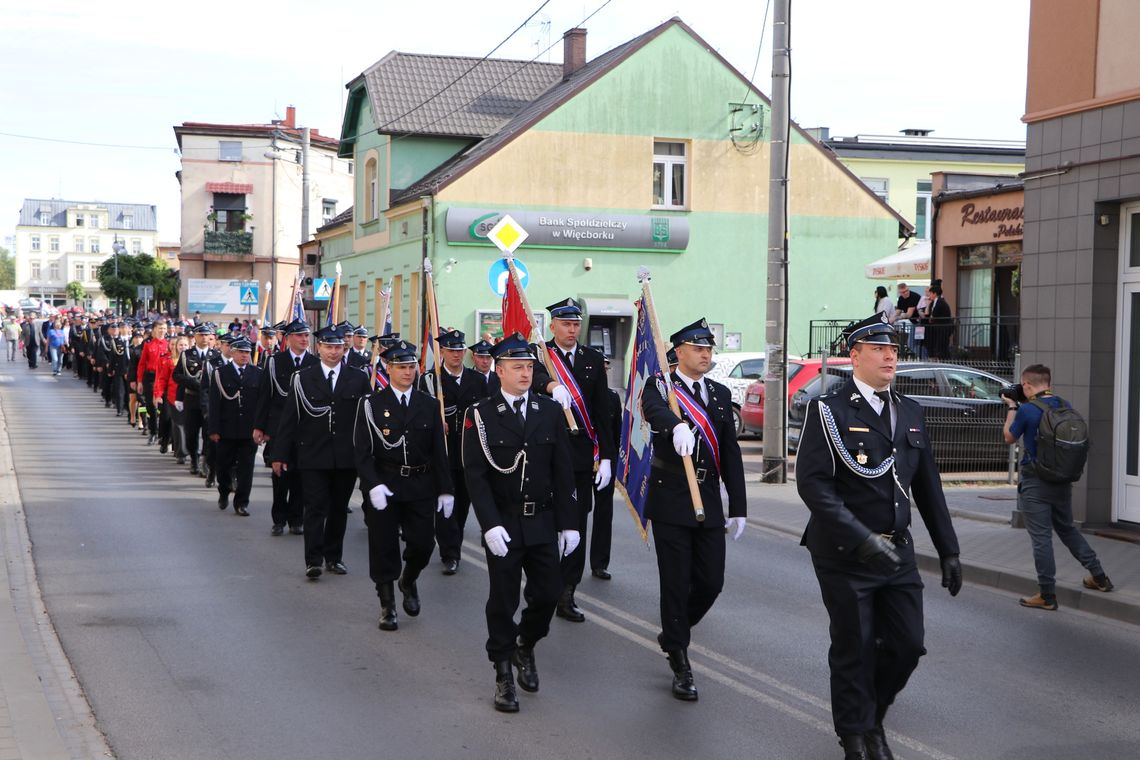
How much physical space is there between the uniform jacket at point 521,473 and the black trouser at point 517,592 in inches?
3.5

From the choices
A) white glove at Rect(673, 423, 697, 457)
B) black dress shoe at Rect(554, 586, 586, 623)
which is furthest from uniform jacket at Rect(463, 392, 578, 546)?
black dress shoe at Rect(554, 586, 586, 623)

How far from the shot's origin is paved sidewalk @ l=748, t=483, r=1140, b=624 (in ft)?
33.0

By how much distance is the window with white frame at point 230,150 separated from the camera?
70.0 meters

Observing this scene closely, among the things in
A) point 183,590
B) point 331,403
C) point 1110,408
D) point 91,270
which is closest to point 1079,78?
point 1110,408

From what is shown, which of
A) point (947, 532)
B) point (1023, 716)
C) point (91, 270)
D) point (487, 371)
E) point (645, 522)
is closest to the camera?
point (947, 532)

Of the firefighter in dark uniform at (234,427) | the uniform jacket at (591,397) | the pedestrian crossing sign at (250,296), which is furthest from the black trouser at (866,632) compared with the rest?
the pedestrian crossing sign at (250,296)

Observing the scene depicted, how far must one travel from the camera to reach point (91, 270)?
526ft

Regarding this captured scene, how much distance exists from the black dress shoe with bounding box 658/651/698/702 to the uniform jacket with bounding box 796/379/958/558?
4.34 feet

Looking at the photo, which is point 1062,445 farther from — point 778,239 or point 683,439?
point 778,239

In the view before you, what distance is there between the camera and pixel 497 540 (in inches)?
267

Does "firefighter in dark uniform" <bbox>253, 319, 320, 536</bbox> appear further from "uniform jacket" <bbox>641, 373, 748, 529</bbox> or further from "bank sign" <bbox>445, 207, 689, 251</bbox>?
"bank sign" <bbox>445, 207, 689, 251</bbox>

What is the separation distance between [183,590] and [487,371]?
3.82m

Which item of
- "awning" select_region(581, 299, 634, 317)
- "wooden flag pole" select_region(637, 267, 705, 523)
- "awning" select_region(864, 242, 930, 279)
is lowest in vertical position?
"wooden flag pole" select_region(637, 267, 705, 523)

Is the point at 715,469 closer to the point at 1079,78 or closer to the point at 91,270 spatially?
the point at 1079,78
